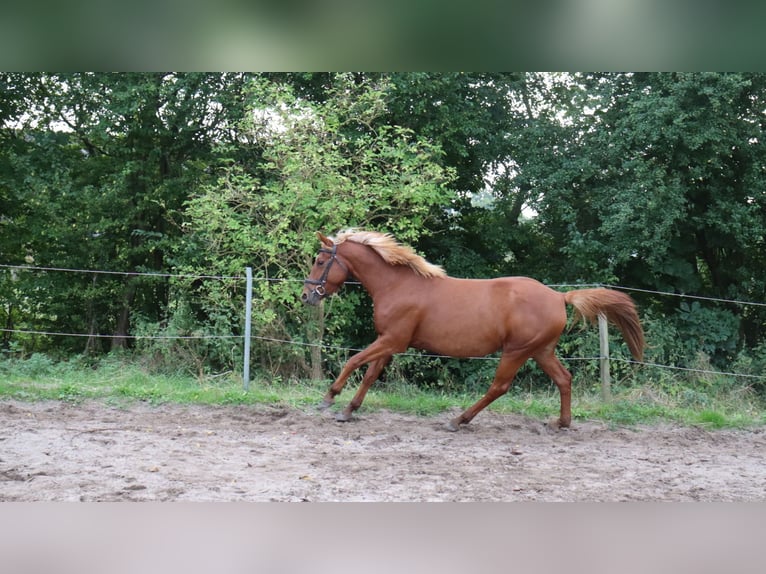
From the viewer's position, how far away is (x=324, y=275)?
21.7 ft

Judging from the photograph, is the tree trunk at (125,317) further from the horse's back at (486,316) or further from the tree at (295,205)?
the horse's back at (486,316)

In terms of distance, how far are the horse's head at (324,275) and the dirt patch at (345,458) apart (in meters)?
1.20

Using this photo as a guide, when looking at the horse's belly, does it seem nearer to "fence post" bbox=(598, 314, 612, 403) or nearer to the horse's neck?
the horse's neck

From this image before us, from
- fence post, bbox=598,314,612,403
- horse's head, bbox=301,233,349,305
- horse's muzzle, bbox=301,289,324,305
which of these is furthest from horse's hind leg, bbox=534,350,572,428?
horse's muzzle, bbox=301,289,324,305

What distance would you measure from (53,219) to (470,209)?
7.58 m

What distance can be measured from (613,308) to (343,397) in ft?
9.74

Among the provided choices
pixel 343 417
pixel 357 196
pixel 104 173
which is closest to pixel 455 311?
pixel 343 417

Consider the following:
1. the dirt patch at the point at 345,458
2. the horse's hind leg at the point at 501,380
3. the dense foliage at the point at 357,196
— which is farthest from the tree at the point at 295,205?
the horse's hind leg at the point at 501,380

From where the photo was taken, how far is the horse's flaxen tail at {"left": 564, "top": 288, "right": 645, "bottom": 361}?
Result: 255 inches

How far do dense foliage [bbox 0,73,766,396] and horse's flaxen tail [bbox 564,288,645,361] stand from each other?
2650 mm

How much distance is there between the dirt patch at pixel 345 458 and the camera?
4055 millimetres

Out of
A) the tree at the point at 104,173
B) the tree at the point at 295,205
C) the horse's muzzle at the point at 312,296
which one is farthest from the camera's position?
the tree at the point at 104,173

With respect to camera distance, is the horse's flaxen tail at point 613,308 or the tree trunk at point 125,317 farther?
the tree trunk at point 125,317

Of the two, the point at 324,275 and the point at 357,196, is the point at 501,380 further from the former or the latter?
the point at 357,196
